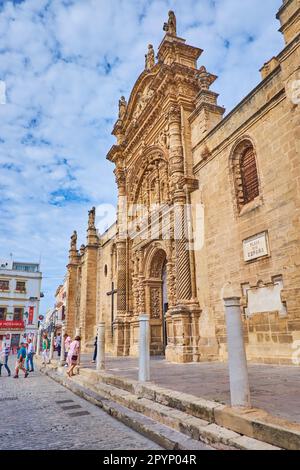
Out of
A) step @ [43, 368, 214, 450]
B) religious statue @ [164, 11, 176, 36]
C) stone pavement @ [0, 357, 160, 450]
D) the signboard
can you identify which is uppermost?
religious statue @ [164, 11, 176, 36]

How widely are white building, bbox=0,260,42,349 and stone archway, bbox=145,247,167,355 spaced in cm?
2794

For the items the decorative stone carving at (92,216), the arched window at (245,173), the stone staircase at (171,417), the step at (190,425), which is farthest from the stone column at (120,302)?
the step at (190,425)

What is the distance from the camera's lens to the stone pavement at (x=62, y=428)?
333 cm

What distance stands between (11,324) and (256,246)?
37.0m

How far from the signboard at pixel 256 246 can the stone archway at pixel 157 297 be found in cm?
525

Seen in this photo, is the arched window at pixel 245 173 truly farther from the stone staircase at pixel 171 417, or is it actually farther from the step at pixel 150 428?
the step at pixel 150 428

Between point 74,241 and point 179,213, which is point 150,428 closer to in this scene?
point 179,213

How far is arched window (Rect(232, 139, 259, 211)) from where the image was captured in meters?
8.69

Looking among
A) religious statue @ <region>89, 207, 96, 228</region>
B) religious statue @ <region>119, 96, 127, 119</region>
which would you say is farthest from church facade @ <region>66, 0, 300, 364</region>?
religious statue @ <region>89, 207, 96, 228</region>

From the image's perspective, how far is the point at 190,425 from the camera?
326cm

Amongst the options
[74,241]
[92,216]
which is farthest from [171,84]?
[74,241]

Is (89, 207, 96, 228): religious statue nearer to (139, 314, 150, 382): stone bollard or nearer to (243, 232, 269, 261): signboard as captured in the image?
(243, 232, 269, 261): signboard

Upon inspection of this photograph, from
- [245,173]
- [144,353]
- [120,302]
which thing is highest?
[245,173]
